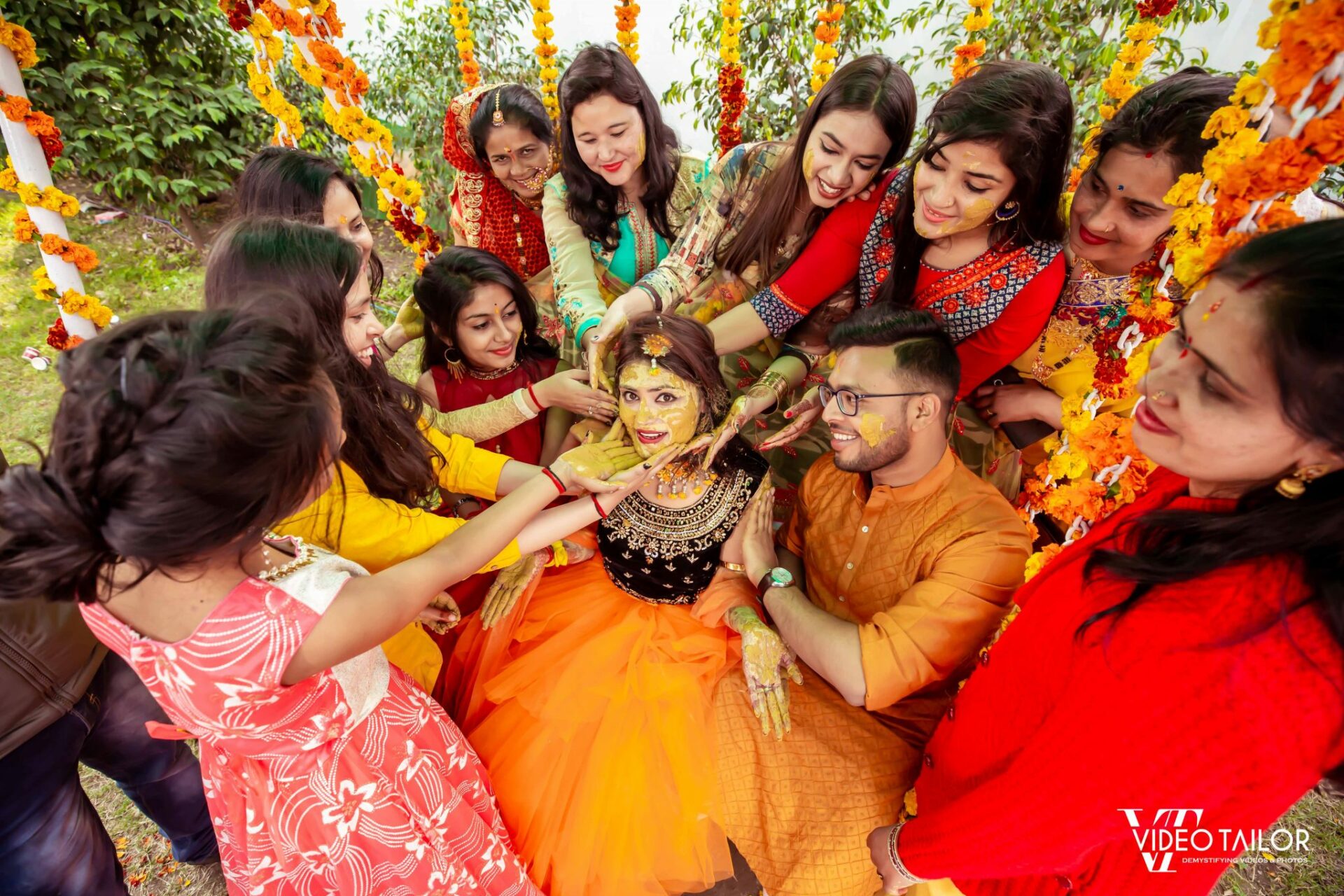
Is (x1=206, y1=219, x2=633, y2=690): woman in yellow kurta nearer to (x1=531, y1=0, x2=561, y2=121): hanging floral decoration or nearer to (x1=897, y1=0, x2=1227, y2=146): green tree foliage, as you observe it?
(x1=531, y1=0, x2=561, y2=121): hanging floral decoration

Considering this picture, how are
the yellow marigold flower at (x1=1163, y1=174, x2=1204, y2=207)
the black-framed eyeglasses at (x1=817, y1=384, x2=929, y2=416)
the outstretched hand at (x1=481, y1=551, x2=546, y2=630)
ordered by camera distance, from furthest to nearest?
the outstretched hand at (x1=481, y1=551, x2=546, y2=630) < the black-framed eyeglasses at (x1=817, y1=384, x2=929, y2=416) < the yellow marigold flower at (x1=1163, y1=174, x2=1204, y2=207)

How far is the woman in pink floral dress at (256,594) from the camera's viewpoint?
103cm

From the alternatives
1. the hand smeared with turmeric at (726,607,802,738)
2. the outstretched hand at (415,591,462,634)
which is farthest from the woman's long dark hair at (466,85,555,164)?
the hand smeared with turmeric at (726,607,802,738)

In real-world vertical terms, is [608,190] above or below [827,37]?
below

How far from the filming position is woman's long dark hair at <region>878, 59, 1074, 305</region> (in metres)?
1.86

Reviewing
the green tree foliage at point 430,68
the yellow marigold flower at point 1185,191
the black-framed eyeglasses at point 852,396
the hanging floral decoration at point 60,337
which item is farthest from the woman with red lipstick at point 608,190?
the green tree foliage at point 430,68

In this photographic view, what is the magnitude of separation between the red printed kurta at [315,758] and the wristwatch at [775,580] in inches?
42.9

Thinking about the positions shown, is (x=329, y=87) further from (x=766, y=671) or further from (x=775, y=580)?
(x=766, y=671)

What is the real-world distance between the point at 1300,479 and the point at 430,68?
7265mm

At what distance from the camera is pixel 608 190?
9.50ft

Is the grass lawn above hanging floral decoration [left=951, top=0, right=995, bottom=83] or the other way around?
the other way around

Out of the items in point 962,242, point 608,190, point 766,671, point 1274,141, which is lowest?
point 766,671

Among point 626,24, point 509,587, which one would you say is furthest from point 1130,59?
point 509,587

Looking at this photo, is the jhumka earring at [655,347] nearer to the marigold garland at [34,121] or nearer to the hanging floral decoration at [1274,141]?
the hanging floral decoration at [1274,141]
